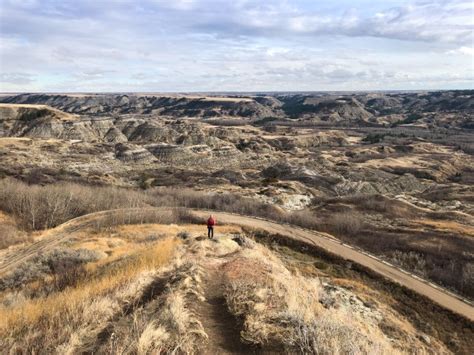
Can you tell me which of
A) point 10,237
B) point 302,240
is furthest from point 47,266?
point 302,240

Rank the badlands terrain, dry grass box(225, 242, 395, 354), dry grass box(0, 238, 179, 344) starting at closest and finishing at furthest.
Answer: dry grass box(225, 242, 395, 354) < dry grass box(0, 238, 179, 344) < the badlands terrain

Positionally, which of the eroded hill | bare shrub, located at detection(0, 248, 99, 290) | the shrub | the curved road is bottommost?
the shrub

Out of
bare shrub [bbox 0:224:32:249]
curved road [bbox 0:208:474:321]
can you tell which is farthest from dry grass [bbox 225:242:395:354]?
bare shrub [bbox 0:224:32:249]

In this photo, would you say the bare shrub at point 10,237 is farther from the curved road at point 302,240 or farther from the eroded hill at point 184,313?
the eroded hill at point 184,313

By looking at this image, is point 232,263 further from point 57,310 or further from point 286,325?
point 57,310

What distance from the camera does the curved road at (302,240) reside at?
79.8ft

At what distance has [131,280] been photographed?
12.7 meters

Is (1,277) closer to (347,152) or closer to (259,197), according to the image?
(259,197)

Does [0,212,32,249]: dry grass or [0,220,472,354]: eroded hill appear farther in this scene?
[0,212,32,249]: dry grass

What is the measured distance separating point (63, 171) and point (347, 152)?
275 feet

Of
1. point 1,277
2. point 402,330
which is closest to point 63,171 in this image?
point 1,277

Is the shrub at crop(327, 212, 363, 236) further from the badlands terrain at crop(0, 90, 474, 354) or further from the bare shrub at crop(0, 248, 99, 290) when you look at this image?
the bare shrub at crop(0, 248, 99, 290)

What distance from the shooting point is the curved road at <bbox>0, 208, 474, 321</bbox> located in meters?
24.3

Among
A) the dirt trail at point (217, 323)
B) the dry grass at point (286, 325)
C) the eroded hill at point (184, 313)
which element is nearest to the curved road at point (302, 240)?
the eroded hill at point (184, 313)
